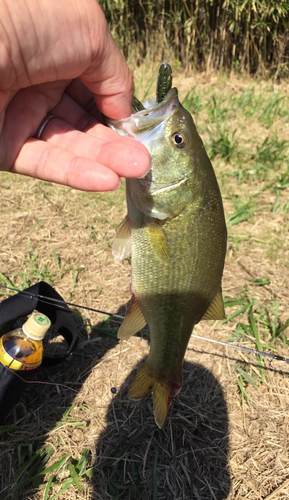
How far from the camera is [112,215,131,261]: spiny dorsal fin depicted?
188cm

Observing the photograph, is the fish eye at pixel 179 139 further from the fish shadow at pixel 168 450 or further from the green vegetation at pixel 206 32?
the green vegetation at pixel 206 32

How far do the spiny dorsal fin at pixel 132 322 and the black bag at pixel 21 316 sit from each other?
716mm

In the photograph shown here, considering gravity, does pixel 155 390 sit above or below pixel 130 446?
above

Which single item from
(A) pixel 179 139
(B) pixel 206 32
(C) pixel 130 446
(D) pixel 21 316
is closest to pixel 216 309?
(A) pixel 179 139

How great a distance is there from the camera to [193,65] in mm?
6945

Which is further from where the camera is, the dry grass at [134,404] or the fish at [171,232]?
the dry grass at [134,404]

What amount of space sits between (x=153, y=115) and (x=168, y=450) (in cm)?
190

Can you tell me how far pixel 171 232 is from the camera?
67.9 inches

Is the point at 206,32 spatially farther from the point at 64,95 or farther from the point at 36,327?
the point at 36,327

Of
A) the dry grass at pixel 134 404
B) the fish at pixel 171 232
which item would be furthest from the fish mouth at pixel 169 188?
the dry grass at pixel 134 404

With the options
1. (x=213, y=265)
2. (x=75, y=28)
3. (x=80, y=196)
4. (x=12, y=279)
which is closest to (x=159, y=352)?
(x=213, y=265)

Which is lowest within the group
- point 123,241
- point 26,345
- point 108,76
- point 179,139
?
point 26,345

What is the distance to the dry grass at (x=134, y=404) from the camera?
218cm

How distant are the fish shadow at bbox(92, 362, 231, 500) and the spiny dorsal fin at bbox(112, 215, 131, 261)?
3.59 ft
